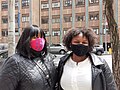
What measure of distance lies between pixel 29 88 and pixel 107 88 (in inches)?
29.9

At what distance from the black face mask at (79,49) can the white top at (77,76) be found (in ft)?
0.29

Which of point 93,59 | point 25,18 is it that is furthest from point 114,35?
point 25,18

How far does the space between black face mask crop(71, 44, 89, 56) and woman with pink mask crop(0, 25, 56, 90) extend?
10.5 inches

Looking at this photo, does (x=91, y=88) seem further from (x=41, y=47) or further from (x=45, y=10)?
(x=45, y=10)

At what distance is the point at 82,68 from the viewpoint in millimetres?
2473

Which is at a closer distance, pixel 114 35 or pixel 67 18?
pixel 114 35

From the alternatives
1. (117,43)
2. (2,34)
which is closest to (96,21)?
(2,34)

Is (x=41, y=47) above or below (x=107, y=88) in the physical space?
above

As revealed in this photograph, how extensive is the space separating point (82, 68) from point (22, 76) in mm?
605

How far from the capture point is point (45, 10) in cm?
4269

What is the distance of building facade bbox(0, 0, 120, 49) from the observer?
1532 inches

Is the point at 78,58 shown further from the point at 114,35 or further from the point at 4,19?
the point at 4,19

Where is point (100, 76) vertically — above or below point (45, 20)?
below

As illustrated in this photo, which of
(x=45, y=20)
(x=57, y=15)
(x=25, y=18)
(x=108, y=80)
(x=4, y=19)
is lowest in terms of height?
(x=108, y=80)
